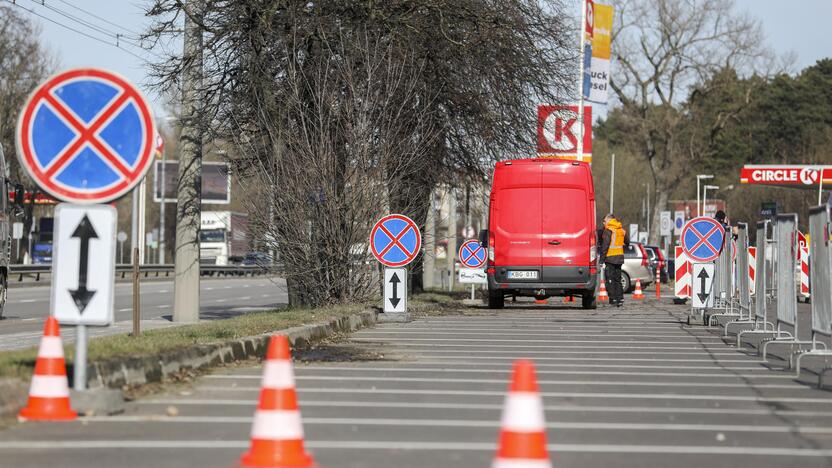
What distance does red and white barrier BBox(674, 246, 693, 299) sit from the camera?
2662cm

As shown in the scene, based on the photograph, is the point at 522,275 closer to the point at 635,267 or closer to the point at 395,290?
the point at 395,290

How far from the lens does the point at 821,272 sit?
44.4ft

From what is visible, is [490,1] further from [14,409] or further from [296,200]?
[14,409]

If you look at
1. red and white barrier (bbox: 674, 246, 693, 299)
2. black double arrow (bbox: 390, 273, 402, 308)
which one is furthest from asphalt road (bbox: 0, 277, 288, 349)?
red and white barrier (bbox: 674, 246, 693, 299)

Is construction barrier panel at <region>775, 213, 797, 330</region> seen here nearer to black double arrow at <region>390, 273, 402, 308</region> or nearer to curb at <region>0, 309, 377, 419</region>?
curb at <region>0, 309, 377, 419</region>

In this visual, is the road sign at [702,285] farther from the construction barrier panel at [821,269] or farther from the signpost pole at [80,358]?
the signpost pole at [80,358]

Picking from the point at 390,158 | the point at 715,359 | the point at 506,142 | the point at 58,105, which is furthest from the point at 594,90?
the point at 58,105

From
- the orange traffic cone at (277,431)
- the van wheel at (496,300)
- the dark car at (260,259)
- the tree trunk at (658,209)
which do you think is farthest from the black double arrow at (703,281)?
the tree trunk at (658,209)

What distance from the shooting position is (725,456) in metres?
7.62

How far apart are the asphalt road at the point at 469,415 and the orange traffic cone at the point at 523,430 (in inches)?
40.2

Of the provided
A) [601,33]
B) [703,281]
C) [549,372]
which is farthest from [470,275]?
[549,372]

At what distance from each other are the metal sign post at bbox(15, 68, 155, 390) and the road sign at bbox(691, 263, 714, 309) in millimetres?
14533

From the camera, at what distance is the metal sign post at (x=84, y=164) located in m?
8.82

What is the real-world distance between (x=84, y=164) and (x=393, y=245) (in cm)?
1224
